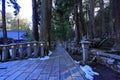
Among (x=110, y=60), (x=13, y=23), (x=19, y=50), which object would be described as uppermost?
(x=13, y=23)

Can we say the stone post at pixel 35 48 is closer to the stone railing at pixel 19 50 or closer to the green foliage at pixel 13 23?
the stone railing at pixel 19 50

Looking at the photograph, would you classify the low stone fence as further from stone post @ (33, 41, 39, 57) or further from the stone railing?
the stone railing

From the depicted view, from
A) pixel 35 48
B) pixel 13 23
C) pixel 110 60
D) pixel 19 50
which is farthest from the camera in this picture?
pixel 13 23

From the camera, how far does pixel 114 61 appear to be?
26.9 ft

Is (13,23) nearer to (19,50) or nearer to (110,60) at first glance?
(19,50)

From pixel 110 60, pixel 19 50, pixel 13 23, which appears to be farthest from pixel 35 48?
pixel 13 23

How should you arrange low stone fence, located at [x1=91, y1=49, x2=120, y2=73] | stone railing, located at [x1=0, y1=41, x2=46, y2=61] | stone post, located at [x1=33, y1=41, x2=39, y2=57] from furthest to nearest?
stone post, located at [x1=33, y1=41, x2=39, y2=57], stone railing, located at [x1=0, y1=41, x2=46, y2=61], low stone fence, located at [x1=91, y1=49, x2=120, y2=73]

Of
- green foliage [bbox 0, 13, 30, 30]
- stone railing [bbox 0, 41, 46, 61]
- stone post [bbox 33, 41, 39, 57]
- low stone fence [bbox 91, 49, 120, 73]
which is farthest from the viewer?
green foliage [bbox 0, 13, 30, 30]

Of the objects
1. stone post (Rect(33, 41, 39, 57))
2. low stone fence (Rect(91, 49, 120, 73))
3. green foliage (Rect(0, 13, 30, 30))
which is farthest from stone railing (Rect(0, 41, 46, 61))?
green foliage (Rect(0, 13, 30, 30))

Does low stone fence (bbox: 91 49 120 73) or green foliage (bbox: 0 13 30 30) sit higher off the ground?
green foliage (bbox: 0 13 30 30)

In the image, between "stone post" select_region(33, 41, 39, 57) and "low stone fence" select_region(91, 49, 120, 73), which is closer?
"low stone fence" select_region(91, 49, 120, 73)

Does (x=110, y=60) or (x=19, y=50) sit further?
(x=19, y=50)

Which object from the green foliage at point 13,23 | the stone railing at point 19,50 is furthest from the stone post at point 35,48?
the green foliage at point 13,23

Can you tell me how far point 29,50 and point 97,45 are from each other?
20.3ft
